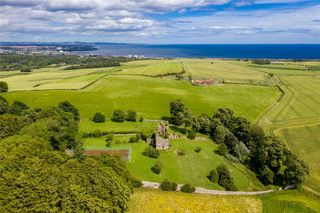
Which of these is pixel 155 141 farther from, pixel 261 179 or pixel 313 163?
pixel 313 163

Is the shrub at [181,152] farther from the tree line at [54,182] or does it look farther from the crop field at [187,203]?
the tree line at [54,182]

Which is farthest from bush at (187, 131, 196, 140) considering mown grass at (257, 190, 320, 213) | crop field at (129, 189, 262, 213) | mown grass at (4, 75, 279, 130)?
crop field at (129, 189, 262, 213)

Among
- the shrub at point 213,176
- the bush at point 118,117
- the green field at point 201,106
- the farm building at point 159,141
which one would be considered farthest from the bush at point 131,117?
the shrub at point 213,176

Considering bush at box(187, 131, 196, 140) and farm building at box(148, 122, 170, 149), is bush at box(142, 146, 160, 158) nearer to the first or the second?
farm building at box(148, 122, 170, 149)

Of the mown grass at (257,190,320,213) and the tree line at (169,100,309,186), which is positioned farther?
the tree line at (169,100,309,186)

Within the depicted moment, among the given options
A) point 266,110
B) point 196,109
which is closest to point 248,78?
point 266,110

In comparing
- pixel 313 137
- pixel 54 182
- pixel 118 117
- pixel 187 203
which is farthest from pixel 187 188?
pixel 313 137
